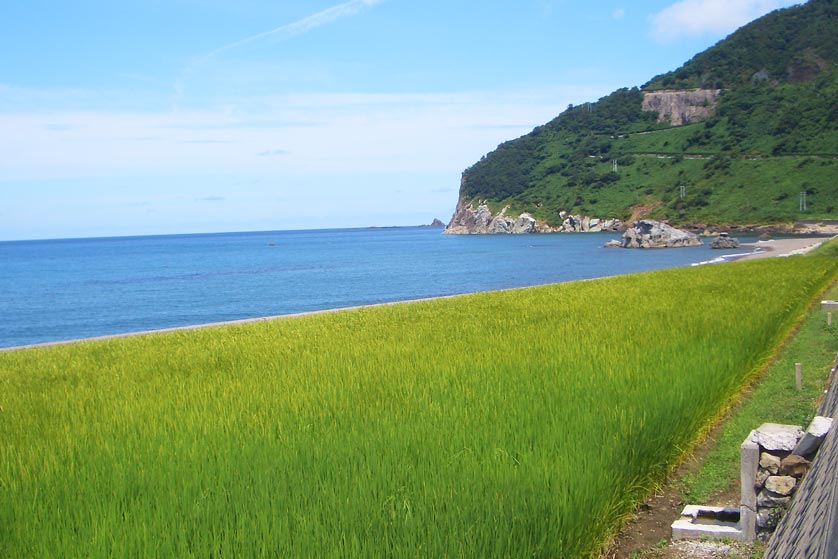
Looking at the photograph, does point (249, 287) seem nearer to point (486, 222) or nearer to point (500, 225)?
point (500, 225)

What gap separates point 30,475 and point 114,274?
88.5m

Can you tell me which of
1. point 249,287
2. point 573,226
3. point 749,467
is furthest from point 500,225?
point 749,467

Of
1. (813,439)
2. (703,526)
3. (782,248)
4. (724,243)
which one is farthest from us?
(724,243)

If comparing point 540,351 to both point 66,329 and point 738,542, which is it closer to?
point 738,542

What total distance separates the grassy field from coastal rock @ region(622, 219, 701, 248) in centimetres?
7896

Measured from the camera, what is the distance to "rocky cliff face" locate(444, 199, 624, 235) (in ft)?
441

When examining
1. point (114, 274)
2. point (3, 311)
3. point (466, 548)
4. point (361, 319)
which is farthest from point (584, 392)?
point (114, 274)

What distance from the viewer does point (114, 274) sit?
8750 cm

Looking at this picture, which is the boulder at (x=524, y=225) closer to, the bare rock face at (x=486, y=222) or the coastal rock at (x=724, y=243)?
the bare rock face at (x=486, y=222)

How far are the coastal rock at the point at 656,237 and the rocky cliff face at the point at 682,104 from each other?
74.5 meters

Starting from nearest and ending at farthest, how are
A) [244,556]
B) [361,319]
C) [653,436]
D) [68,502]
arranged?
[244,556], [68,502], [653,436], [361,319]

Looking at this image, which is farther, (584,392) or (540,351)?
(540,351)

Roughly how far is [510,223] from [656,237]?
70.4 m

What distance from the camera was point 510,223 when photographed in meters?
160
